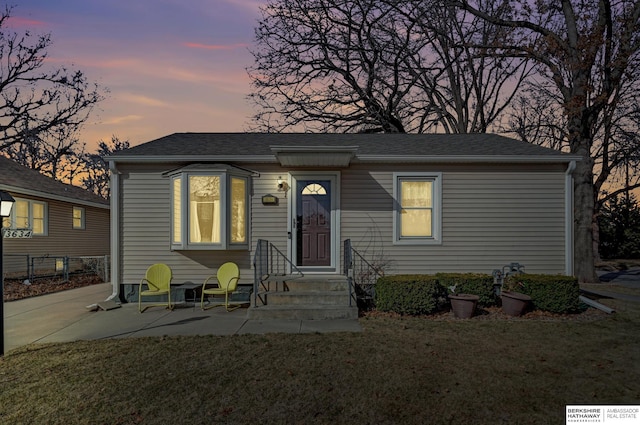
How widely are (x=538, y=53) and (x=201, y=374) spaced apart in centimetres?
1538

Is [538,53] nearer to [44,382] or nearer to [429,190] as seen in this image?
[429,190]

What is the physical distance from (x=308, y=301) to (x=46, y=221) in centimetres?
1289

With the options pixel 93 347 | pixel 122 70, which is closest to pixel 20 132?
pixel 122 70

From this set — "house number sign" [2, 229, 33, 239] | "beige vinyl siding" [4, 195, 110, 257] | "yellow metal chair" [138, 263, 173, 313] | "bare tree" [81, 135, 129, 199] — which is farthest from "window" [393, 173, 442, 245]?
"bare tree" [81, 135, 129, 199]

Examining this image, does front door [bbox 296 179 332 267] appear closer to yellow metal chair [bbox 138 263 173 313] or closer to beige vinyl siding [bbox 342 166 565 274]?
beige vinyl siding [bbox 342 166 565 274]

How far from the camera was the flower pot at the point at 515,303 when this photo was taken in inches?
275

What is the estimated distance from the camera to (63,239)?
1555 centimetres

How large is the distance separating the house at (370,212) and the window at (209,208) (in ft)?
0.14

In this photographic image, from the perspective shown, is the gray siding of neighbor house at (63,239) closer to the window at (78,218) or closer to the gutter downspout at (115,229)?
the window at (78,218)

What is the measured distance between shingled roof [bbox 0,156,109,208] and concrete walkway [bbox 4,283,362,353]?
653 cm

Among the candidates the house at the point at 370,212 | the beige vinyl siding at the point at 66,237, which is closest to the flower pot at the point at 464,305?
the house at the point at 370,212

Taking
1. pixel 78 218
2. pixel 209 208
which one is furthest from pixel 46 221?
pixel 209 208

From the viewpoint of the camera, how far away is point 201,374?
4.29m

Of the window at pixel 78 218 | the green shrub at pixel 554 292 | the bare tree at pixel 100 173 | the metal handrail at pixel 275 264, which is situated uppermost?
the bare tree at pixel 100 173
